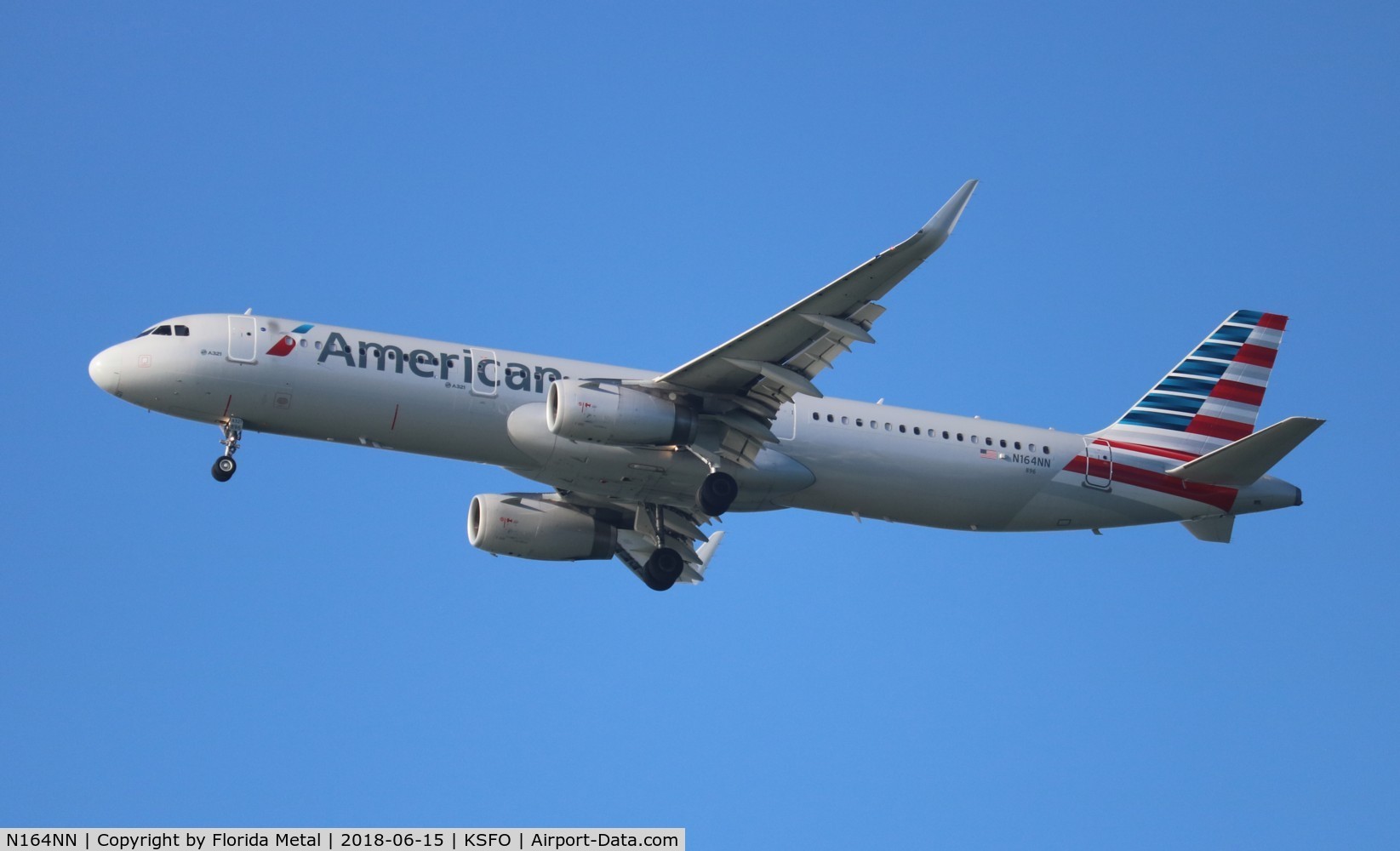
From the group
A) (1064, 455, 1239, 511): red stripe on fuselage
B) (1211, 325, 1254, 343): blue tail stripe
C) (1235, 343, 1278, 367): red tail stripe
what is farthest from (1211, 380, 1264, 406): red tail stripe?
(1064, 455, 1239, 511): red stripe on fuselage

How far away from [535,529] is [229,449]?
30.8 ft

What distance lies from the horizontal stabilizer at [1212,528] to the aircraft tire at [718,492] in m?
13.4

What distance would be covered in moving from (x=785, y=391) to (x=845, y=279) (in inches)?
189

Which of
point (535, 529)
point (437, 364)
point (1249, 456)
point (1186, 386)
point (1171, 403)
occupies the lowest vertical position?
point (535, 529)

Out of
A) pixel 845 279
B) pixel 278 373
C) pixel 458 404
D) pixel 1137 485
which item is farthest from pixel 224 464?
pixel 1137 485

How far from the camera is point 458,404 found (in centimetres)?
3906

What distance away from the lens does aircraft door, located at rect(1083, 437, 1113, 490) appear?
44.3 meters

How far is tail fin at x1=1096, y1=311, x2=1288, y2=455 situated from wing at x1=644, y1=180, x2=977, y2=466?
1159 centimetres

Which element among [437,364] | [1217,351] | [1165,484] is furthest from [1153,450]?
[437,364]

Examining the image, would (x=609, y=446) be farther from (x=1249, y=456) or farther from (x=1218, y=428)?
(x=1218, y=428)

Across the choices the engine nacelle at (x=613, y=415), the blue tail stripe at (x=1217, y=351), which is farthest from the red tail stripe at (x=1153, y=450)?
the engine nacelle at (x=613, y=415)

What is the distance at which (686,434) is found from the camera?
3925 cm

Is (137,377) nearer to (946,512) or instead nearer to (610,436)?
(610,436)

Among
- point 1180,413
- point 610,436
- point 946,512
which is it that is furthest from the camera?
point 1180,413
